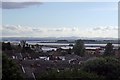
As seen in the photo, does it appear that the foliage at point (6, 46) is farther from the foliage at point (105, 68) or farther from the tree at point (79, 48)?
the tree at point (79, 48)

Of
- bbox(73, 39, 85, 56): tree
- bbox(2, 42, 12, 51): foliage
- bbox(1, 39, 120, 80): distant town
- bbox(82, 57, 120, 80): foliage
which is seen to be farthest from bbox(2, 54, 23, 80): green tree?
bbox(73, 39, 85, 56): tree

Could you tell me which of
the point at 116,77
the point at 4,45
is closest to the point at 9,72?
the point at 4,45

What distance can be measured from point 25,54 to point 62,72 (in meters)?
2.28

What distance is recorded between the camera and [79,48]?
8.15 meters

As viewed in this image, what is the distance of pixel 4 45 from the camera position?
6008 mm

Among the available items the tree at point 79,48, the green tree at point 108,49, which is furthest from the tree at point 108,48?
the tree at point 79,48

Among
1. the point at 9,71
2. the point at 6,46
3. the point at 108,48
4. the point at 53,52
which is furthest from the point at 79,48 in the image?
the point at 9,71

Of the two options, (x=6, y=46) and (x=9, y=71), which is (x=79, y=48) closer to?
(x=6, y=46)

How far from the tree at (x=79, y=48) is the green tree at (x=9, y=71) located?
2.88 meters

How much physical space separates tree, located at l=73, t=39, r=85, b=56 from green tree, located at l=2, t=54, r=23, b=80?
2.88 meters

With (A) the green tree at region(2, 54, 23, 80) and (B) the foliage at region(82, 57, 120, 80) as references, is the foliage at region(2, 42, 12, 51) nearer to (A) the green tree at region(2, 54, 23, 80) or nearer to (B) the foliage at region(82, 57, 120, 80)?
(A) the green tree at region(2, 54, 23, 80)

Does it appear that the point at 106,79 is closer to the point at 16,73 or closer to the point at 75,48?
the point at 16,73

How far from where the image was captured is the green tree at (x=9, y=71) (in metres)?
4.72

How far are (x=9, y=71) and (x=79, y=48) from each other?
3.58 meters
